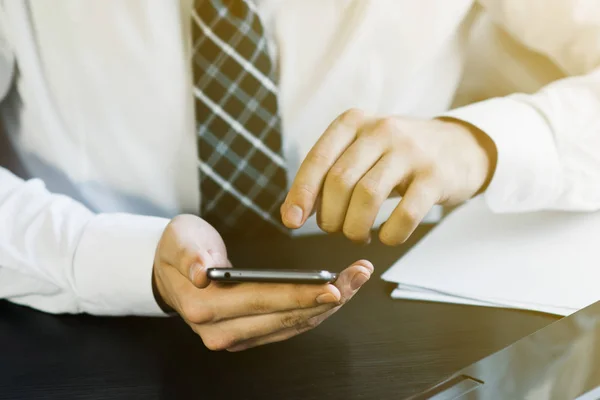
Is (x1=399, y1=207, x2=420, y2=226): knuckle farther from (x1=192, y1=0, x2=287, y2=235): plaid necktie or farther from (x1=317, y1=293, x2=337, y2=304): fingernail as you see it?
(x1=192, y1=0, x2=287, y2=235): plaid necktie

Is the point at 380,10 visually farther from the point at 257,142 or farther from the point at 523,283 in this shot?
the point at 523,283

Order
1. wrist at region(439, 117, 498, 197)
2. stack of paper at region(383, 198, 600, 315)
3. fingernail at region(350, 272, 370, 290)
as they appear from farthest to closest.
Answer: wrist at region(439, 117, 498, 197), stack of paper at region(383, 198, 600, 315), fingernail at region(350, 272, 370, 290)

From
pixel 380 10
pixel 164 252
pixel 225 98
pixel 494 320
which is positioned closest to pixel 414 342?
pixel 494 320

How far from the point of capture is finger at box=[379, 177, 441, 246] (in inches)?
18.3

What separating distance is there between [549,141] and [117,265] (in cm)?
47

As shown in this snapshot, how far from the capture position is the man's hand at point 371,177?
457mm

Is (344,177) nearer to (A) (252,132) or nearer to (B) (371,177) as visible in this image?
(B) (371,177)

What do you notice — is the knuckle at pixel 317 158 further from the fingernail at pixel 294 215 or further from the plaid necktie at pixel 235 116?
the plaid necktie at pixel 235 116

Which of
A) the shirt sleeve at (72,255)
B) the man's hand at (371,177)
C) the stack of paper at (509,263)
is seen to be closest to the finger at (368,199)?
the man's hand at (371,177)

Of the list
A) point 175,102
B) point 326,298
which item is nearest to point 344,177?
point 326,298

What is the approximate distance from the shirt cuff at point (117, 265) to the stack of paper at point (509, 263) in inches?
8.8

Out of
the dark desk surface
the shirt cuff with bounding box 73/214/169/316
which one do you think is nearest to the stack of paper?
the dark desk surface

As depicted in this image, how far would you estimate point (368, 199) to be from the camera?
46cm

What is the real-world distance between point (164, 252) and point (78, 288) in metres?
0.12
